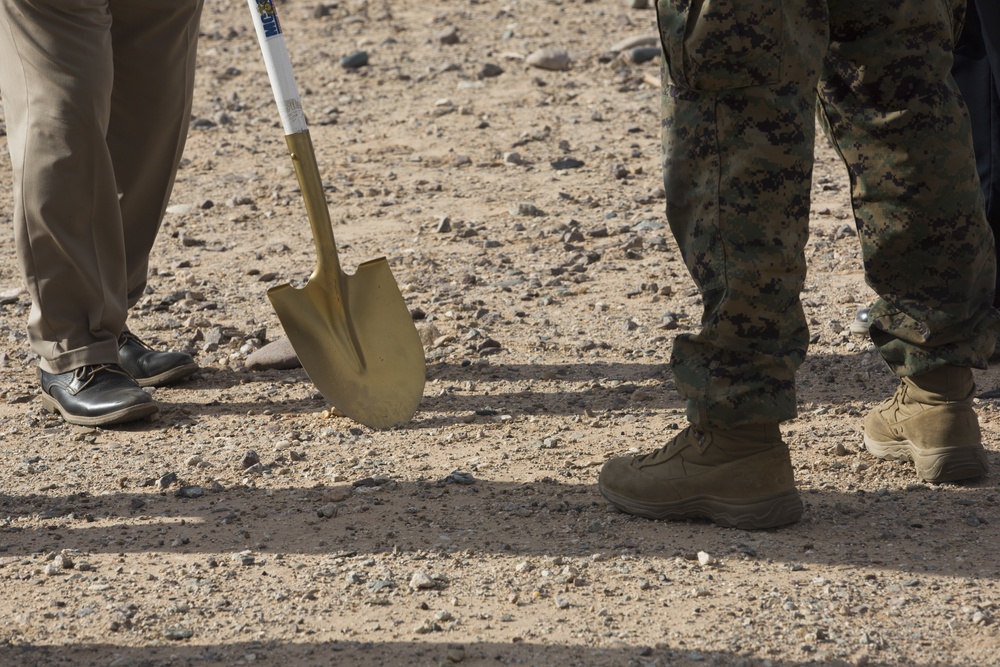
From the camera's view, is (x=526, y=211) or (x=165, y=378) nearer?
(x=165, y=378)

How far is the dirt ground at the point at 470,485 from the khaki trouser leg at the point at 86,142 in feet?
0.95

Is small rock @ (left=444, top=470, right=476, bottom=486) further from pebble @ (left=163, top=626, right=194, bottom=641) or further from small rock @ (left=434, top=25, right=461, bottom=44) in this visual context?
small rock @ (left=434, top=25, right=461, bottom=44)

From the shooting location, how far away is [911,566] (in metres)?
2.15

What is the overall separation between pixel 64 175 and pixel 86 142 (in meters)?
0.09

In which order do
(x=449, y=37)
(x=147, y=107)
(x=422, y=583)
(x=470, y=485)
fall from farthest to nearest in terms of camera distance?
(x=449, y=37) < (x=147, y=107) < (x=470, y=485) < (x=422, y=583)

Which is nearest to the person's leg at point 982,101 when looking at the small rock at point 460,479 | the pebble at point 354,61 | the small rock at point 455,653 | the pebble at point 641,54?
the small rock at point 460,479

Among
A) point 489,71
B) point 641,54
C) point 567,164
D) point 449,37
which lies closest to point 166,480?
point 567,164

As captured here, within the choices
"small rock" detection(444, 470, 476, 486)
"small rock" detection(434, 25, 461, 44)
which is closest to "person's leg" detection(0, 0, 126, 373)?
"small rock" detection(444, 470, 476, 486)

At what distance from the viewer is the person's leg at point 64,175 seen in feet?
9.34

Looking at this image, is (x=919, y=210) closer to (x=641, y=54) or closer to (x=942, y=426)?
(x=942, y=426)

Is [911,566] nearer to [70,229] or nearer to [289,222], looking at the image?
[70,229]

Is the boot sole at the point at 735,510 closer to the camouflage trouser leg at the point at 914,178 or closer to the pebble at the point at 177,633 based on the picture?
the camouflage trouser leg at the point at 914,178

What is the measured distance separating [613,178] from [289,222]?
129 cm

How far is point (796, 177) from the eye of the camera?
6.85 feet
